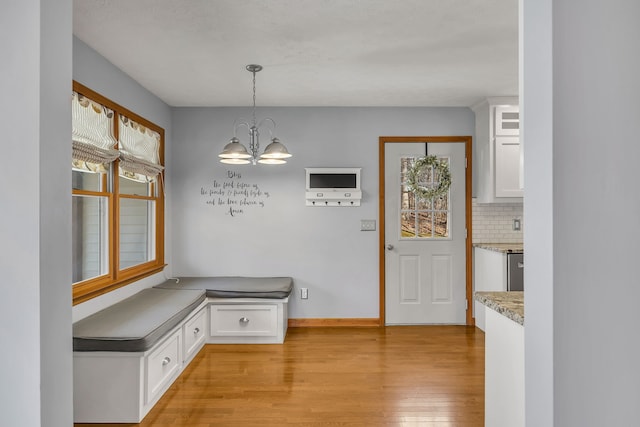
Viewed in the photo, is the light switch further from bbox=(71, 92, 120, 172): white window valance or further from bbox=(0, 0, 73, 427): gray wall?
bbox=(0, 0, 73, 427): gray wall

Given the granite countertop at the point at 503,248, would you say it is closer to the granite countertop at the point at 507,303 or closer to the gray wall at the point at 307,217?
the gray wall at the point at 307,217

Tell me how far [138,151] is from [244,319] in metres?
1.84

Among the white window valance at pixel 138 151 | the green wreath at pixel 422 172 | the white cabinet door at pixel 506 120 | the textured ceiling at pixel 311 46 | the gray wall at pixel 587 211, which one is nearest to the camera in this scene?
the gray wall at pixel 587 211

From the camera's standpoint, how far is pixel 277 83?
387cm

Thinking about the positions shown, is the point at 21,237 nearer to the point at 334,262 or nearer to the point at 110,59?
the point at 110,59

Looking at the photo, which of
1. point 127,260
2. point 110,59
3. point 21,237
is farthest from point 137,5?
point 127,260

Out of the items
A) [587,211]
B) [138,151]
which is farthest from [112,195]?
[587,211]

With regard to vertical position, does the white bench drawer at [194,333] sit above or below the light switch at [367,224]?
below

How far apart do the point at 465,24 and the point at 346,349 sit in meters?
2.83

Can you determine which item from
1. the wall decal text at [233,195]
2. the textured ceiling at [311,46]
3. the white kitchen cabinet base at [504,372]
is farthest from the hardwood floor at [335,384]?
the textured ceiling at [311,46]

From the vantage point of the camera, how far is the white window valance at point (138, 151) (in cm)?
364

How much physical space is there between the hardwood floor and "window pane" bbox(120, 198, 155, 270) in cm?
109

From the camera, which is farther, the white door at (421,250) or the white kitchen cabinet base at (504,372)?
the white door at (421,250)

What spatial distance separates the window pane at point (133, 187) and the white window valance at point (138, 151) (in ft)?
0.19
